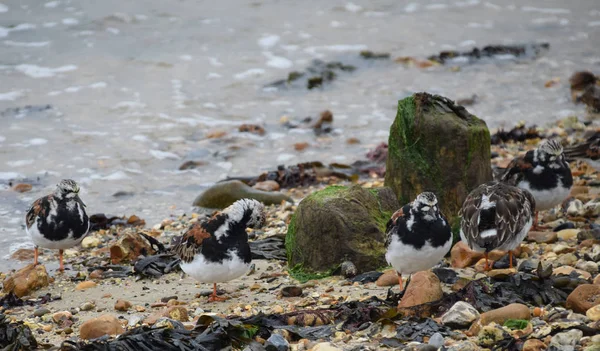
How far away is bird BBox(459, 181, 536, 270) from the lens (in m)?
5.92

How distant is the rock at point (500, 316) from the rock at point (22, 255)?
4.92 meters

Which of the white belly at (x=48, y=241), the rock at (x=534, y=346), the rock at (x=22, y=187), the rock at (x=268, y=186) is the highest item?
the rock at (x=534, y=346)

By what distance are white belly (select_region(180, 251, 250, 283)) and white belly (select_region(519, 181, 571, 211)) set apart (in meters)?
2.85

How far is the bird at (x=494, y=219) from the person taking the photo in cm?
592

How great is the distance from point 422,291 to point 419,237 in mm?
501

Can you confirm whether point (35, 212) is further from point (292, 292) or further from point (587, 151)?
point (587, 151)

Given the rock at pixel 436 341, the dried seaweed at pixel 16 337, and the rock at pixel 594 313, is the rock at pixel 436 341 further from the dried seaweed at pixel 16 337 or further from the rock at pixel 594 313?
the dried seaweed at pixel 16 337

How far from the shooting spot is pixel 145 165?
35.7ft

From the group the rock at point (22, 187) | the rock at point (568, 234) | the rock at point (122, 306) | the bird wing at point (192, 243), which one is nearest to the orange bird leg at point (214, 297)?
the bird wing at point (192, 243)

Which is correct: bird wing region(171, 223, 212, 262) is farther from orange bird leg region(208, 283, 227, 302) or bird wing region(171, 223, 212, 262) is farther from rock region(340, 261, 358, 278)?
rock region(340, 261, 358, 278)

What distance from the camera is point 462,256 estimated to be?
645 cm

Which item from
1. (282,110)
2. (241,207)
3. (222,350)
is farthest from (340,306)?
(282,110)

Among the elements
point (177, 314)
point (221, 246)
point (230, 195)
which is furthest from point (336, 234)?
point (230, 195)

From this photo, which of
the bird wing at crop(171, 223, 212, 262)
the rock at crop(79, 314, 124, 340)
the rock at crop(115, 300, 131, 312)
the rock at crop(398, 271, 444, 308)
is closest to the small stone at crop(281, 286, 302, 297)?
the bird wing at crop(171, 223, 212, 262)
